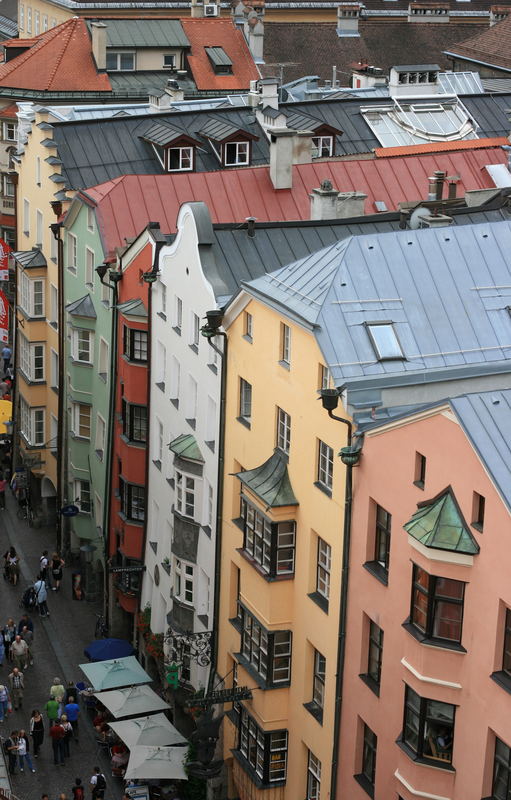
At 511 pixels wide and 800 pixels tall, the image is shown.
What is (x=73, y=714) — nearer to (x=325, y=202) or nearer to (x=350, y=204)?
(x=325, y=202)

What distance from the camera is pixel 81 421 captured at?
73312 mm

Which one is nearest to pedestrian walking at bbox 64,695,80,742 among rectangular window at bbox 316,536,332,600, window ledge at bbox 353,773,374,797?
rectangular window at bbox 316,536,332,600

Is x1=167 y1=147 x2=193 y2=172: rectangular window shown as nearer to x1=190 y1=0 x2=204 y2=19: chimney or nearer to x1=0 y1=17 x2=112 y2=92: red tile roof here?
x1=0 y1=17 x2=112 y2=92: red tile roof

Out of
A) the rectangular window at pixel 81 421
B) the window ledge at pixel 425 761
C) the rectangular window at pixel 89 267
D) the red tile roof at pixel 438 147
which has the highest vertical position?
the red tile roof at pixel 438 147

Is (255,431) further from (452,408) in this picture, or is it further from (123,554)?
(123,554)

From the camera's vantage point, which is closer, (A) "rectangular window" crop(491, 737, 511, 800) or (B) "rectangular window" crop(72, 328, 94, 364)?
(A) "rectangular window" crop(491, 737, 511, 800)

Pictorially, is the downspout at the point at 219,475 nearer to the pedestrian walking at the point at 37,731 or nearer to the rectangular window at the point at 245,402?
the rectangular window at the point at 245,402

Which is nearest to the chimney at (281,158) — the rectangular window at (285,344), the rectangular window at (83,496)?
the rectangular window at (83,496)

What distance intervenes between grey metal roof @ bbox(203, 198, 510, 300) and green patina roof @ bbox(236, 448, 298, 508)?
23.4 ft

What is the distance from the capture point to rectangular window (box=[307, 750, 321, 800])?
48812 millimetres

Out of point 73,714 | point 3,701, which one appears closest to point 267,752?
point 73,714

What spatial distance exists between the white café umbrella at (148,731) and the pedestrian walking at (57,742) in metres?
1.93

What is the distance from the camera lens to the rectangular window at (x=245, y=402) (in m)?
52.4

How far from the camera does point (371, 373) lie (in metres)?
46.1
